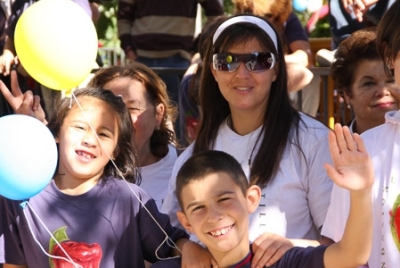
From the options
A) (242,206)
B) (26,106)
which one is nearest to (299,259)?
(242,206)

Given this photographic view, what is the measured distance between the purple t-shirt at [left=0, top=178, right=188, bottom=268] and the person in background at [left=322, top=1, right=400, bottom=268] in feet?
2.35

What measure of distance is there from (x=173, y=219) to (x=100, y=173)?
38cm

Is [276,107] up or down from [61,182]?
up

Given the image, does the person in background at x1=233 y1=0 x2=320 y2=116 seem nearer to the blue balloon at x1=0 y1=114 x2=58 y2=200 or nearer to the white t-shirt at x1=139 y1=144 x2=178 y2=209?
the white t-shirt at x1=139 y1=144 x2=178 y2=209

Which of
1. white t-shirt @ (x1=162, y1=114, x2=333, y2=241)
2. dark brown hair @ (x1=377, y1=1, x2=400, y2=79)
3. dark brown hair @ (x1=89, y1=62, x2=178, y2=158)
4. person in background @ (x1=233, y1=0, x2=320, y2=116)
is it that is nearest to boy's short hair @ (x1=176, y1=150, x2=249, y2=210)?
white t-shirt @ (x1=162, y1=114, x2=333, y2=241)

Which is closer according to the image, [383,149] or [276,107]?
[383,149]

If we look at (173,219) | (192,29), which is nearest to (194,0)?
(192,29)

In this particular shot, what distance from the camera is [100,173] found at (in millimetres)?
3918

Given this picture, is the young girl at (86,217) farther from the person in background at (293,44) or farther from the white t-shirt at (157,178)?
the person in background at (293,44)

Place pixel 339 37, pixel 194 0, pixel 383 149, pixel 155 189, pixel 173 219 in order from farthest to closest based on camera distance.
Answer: pixel 194 0, pixel 339 37, pixel 155 189, pixel 173 219, pixel 383 149

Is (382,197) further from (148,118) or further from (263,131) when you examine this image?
(148,118)

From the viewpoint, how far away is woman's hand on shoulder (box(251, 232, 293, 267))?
3305mm

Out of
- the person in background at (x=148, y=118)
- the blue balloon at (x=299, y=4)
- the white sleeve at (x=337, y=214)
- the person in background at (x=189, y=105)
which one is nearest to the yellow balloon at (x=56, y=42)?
the person in background at (x=148, y=118)

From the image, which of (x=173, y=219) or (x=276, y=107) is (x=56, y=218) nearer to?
(x=173, y=219)
